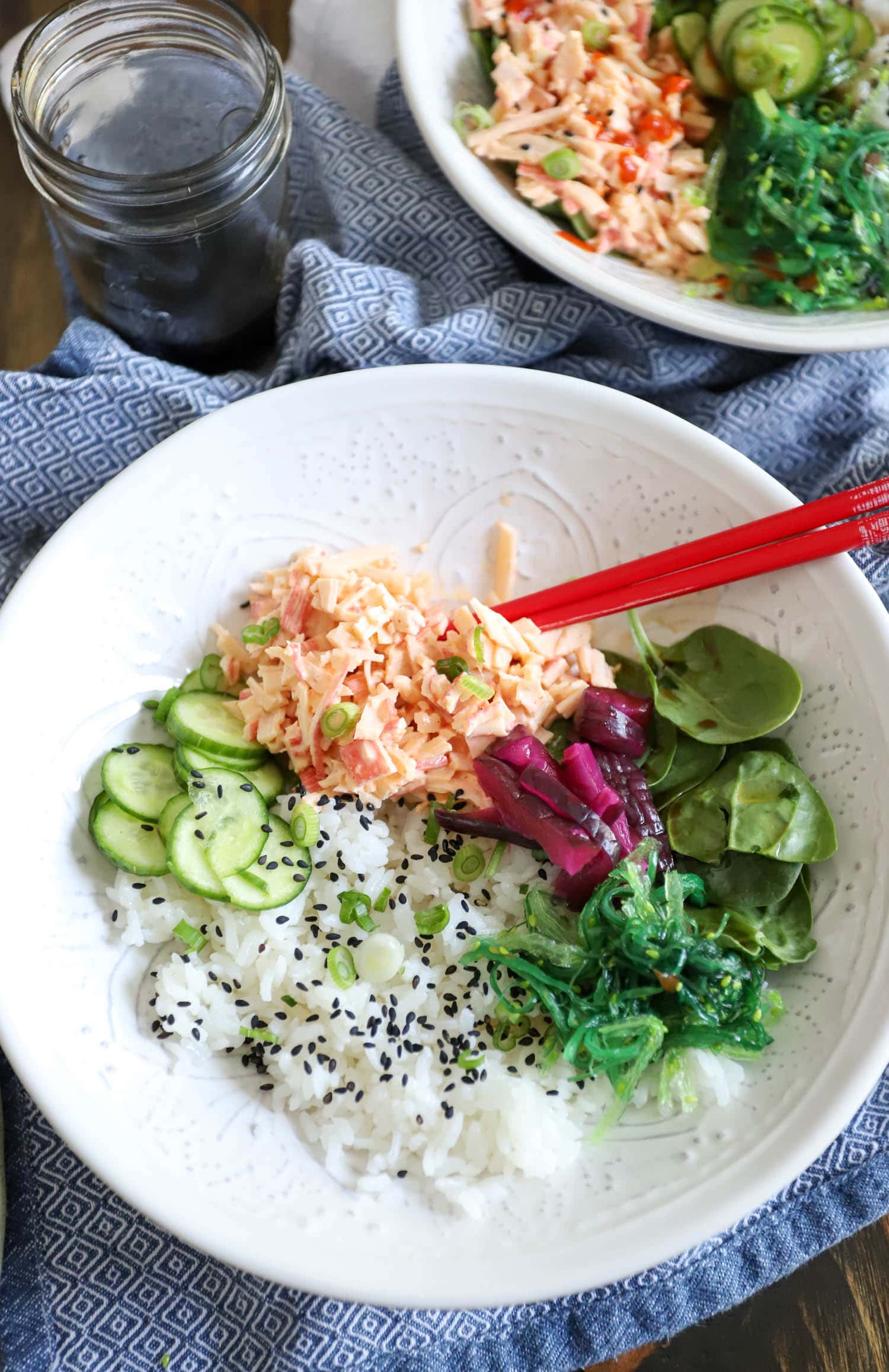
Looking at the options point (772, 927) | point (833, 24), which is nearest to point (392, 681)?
point (772, 927)

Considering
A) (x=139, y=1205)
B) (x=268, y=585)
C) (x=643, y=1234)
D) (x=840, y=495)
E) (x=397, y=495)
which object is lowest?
(x=139, y=1205)

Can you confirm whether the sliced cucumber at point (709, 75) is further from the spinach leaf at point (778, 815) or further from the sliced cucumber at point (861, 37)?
the spinach leaf at point (778, 815)

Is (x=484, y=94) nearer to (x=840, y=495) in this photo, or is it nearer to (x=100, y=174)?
(x=100, y=174)

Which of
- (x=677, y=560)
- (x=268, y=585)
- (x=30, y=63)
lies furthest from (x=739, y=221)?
(x=30, y=63)

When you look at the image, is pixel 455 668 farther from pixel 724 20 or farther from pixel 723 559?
pixel 724 20

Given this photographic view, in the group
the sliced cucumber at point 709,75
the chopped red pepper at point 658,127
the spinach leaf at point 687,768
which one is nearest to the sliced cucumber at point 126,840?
the spinach leaf at point 687,768
